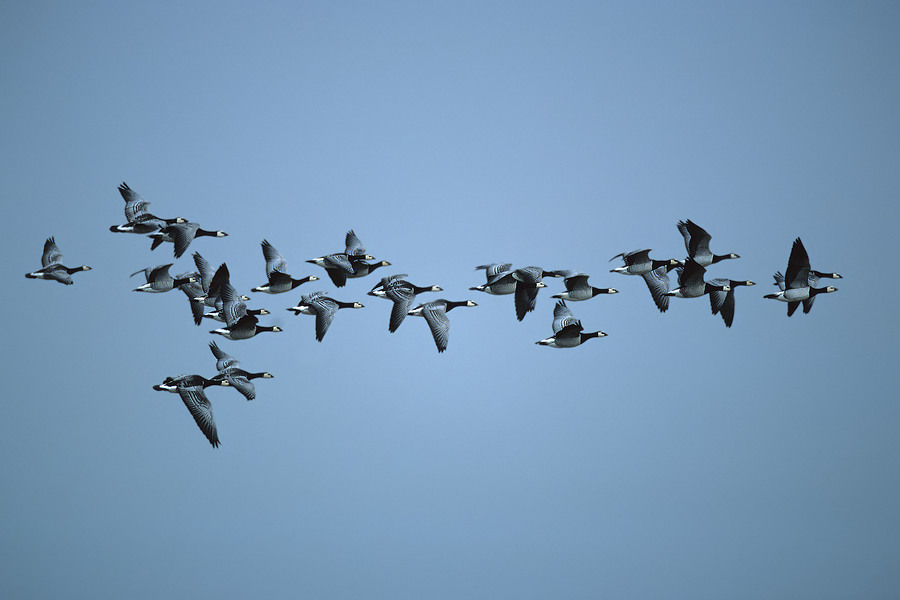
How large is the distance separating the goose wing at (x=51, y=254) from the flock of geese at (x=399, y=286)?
1400mm

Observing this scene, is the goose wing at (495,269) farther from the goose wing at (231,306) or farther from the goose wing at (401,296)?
the goose wing at (231,306)

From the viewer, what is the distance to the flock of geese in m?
29.7

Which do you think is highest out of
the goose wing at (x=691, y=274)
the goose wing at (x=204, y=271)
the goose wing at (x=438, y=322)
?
the goose wing at (x=691, y=274)

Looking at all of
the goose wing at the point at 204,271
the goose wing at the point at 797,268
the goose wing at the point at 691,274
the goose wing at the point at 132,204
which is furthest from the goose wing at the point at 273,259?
the goose wing at the point at 797,268

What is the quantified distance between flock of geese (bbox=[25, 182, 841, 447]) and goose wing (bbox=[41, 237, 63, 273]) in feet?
4.59

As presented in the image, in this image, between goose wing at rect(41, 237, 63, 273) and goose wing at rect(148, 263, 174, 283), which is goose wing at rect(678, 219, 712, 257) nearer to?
goose wing at rect(148, 263, 174, 283)

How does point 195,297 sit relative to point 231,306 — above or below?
above

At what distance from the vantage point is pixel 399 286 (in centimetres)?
3100

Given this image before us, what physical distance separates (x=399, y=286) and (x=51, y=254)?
12.7 m

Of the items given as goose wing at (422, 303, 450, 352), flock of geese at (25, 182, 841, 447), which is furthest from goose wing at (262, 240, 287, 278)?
goose wing at (422, 303, 450, 352)

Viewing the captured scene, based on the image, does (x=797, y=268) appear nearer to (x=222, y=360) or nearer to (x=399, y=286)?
(x=399, y=286)

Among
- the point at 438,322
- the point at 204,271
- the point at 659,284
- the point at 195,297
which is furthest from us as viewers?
the point at 204,271

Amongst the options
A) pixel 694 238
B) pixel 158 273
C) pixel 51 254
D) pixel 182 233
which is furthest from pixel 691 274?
pixel 51 254

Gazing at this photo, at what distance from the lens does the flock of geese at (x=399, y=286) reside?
29.7 metres
